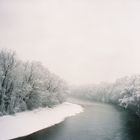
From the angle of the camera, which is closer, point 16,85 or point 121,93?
point 16,85

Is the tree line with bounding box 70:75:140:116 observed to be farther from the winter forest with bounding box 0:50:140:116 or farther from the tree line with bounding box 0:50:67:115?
the tree line with bounding box 0:50:67:115

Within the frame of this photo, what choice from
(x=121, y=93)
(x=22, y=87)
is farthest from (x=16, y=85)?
(x=121, y=93)

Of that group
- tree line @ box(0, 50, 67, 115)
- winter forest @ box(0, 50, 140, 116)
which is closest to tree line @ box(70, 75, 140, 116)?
winter forest @ box(0, 50, 140, 116)

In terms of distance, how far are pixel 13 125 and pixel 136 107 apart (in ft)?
135

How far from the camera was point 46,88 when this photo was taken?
56469mm

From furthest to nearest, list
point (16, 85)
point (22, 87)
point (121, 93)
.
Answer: point (121, 93) → point (22, 87) → point (16, 85)

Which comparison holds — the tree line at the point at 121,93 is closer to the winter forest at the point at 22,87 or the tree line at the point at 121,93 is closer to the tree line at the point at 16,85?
the winter forest at the point at 22,87

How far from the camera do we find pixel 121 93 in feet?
225

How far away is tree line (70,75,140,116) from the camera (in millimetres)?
58103

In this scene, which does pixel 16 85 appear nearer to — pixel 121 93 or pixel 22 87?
pixel 22 87

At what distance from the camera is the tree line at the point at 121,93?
191 feet

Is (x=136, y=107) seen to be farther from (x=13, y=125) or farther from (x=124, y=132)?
(x=13, y=125)

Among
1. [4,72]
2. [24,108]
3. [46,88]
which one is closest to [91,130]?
[24,108]

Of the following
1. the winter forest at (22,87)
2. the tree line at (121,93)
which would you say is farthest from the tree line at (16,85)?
the tree line at (121,93)
